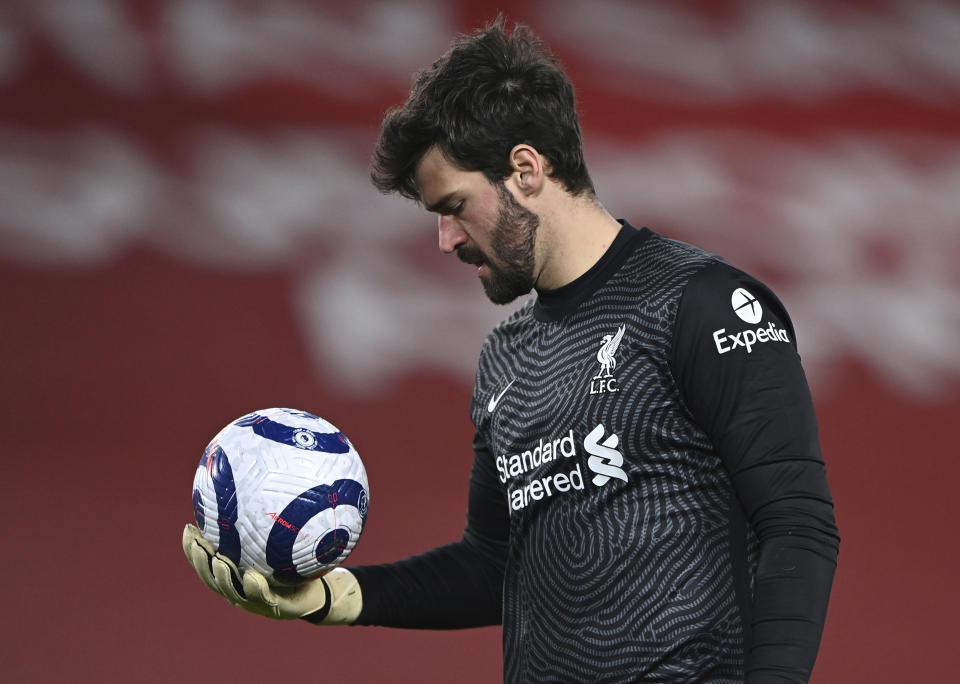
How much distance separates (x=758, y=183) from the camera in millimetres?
3053

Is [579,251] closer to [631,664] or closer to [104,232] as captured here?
[631,664]

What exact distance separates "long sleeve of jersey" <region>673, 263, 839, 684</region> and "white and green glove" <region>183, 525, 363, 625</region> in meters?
0.55

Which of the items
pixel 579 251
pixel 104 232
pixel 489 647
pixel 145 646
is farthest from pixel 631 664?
pixel 104 232

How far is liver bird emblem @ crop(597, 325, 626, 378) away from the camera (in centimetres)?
125

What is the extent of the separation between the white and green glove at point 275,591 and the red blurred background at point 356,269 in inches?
54.9

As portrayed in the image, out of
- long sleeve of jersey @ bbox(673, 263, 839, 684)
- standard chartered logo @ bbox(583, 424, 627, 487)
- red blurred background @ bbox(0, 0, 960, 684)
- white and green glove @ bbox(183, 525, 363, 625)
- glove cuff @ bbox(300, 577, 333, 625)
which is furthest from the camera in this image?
red blurred background @ bbox(0, 0, 960, 684)

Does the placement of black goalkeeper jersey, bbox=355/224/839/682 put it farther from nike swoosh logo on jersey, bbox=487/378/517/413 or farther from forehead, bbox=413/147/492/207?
forehead, bbox=413/147/492/207

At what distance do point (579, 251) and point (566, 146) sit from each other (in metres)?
0.13

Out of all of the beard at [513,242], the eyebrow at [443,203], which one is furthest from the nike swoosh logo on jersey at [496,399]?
the eyebrow at [443,203]

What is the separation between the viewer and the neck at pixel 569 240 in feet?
4.43

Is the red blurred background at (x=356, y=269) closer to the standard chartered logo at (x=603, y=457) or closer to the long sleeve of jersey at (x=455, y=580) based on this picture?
the long sleeve of jersey at (x=455, y=580)

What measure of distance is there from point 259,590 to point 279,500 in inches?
4.5

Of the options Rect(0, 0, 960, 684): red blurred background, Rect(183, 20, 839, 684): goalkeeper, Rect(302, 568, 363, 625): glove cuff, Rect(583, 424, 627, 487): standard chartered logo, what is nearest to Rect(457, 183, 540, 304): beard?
Rect(183, 20, 839, 684): goalkeeper

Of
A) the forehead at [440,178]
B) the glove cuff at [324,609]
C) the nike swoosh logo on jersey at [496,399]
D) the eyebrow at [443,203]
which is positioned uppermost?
the forehead at [440,178]
